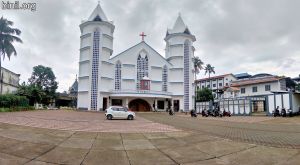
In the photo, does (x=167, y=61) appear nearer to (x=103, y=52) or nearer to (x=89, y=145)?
(x=103, y=52)

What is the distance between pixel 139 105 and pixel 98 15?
729 inches

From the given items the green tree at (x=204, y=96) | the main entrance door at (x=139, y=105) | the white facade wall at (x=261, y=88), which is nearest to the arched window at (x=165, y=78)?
the main entrance door at (x=139, y=105)

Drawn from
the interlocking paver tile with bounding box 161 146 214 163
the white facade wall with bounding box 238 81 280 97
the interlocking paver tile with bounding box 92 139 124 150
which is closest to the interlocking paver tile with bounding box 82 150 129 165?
the interlocking paver tile with bounding box 92 139 124 150

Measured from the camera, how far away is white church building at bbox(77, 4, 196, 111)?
3947 cm

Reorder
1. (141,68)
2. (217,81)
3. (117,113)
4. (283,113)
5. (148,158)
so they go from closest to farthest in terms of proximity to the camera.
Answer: (148,158) → (117,113) → (283,113) → (141,68) → (217,81)

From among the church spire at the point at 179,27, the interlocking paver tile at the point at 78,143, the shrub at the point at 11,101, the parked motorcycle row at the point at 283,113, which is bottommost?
the interlocking paver tile at the point at 78,143

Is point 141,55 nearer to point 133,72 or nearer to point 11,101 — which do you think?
point 133,72

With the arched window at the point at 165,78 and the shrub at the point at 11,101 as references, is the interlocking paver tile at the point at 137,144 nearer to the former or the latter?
the shrub at the point at 11,101

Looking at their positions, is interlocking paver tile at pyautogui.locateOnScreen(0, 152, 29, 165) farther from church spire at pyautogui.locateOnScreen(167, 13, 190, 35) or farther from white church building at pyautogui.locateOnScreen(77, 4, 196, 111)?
church spire at pyautogui.locateOnScreen(167, 13, 190, 35)

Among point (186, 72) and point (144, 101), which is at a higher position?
point (186, 72)

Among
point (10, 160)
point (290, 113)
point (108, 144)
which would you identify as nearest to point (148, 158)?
point (108, 144)

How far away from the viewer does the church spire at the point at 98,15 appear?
4145 centimetres

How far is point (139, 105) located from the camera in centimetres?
4300

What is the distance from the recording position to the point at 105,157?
7.33 meters
